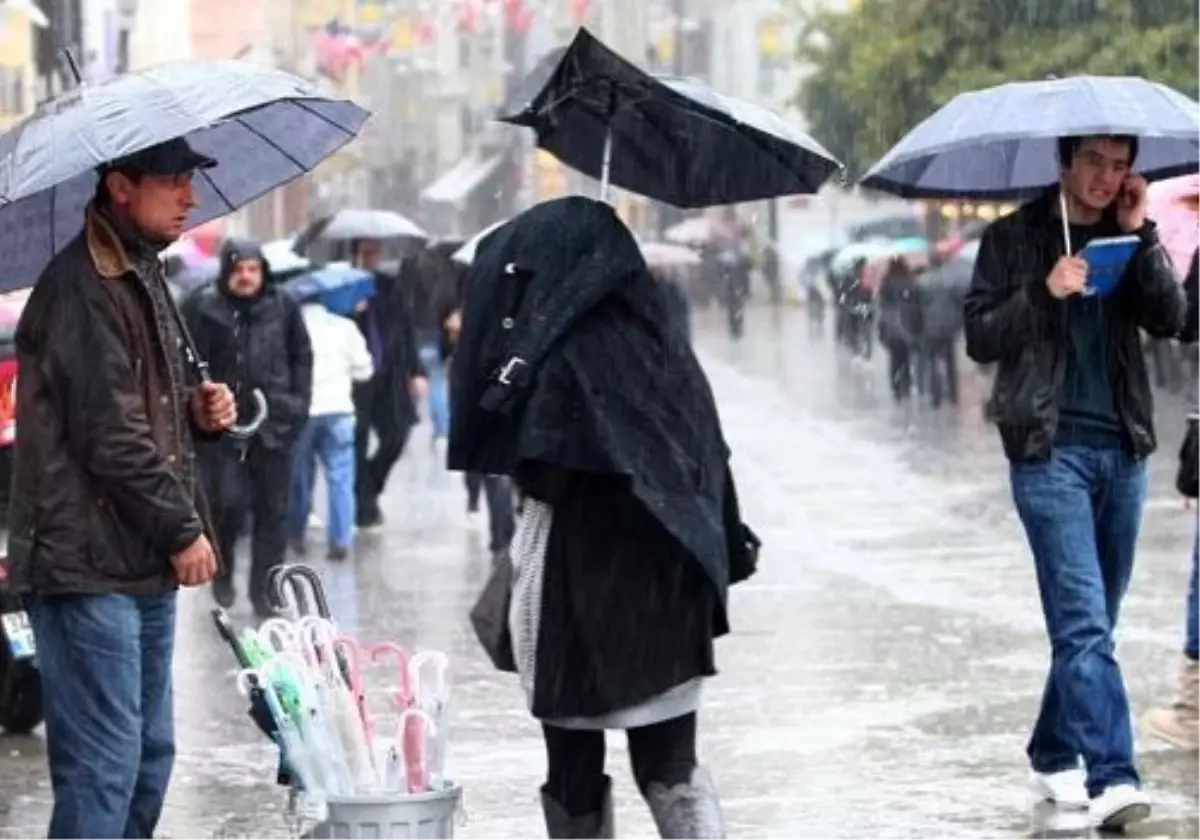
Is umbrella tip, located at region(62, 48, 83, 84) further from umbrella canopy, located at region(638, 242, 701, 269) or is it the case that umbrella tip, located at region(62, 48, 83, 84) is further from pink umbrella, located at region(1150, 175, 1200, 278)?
umbrella canopy, located at region(638, 242, 701, 269)

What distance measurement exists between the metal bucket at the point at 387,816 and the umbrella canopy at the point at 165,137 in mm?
1418

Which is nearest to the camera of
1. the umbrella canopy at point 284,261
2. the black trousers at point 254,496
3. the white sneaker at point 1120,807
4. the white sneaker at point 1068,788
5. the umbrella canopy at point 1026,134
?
the umbrella canopy at point 1026,134

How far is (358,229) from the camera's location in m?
20.8

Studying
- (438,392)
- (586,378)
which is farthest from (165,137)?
(438,392)

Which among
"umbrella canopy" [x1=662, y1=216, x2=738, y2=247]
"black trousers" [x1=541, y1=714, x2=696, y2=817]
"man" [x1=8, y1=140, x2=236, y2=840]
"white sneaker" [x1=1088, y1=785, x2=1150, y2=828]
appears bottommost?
"umbrella canopy" [x1=662, y1=216, x2=738, y2=247]

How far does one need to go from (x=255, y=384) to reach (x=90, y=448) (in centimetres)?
758

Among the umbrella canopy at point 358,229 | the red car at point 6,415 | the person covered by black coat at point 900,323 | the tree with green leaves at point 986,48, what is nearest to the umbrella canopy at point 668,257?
the tree with green leaves at point 986,48

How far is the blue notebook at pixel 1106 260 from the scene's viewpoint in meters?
7.65

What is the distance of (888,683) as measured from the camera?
34.7ft

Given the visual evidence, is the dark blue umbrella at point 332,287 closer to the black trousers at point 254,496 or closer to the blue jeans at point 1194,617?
the black trousers at point 254,496

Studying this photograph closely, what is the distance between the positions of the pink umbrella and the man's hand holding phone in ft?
6.43

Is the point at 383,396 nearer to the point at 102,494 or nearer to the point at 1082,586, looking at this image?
the point at 1082,586

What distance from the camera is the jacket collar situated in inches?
243

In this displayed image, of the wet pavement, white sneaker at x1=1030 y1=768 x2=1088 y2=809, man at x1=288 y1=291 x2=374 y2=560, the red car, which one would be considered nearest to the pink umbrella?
the wet pavement
